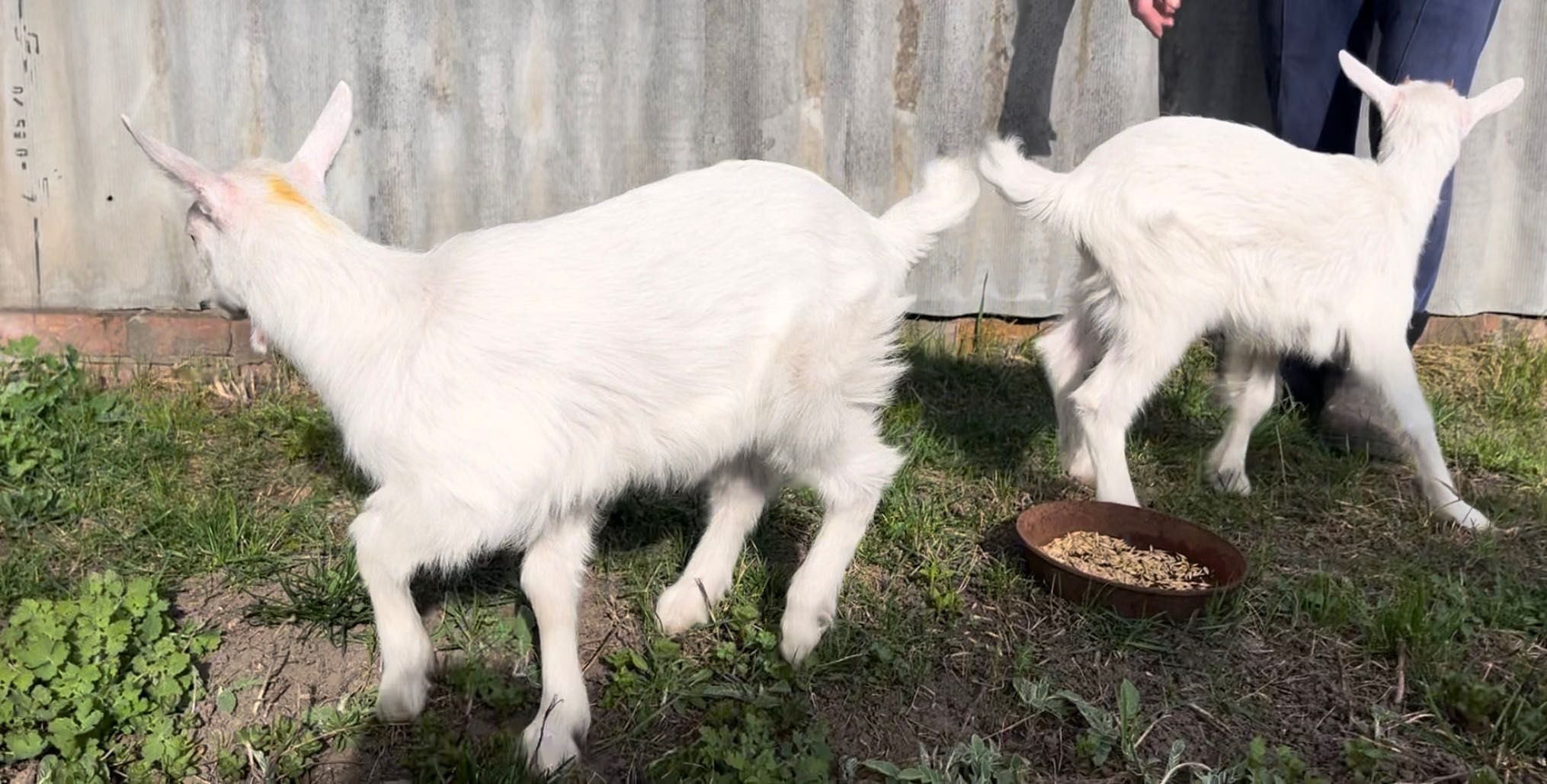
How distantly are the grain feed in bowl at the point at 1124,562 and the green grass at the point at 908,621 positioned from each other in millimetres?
130

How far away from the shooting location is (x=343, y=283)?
8.14 feet

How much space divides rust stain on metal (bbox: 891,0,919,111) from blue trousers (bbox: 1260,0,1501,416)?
4.10ft

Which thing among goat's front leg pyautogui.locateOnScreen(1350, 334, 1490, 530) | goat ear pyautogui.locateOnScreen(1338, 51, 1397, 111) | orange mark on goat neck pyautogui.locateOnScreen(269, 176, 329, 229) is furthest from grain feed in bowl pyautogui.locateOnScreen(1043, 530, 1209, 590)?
orange mark on goat neck pyautogui.locateOnScreen(269, 176, 329, 229)

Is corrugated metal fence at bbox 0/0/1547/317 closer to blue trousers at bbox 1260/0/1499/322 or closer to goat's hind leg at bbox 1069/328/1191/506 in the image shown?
blue trousers at bbox 1260/0/1499/322

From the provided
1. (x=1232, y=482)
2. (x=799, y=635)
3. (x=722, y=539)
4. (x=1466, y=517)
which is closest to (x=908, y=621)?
(x=799, y=635)

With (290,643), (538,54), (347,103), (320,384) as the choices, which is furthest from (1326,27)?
(290,643)

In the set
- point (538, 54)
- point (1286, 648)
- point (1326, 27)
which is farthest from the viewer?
point (538, 54)

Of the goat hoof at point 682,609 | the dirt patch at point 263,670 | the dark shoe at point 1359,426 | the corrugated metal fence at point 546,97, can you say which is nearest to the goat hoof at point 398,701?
the dirt patch at point 263,670

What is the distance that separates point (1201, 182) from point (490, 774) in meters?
2.43

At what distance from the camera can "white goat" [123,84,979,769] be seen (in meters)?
2.41

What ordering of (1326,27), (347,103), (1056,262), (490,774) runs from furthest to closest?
(1056,262) < (1326,27) < (347,103) < (490,774)

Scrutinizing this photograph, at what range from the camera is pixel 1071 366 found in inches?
150

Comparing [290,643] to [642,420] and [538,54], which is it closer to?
[642,420]

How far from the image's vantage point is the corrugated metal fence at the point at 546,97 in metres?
4.34
